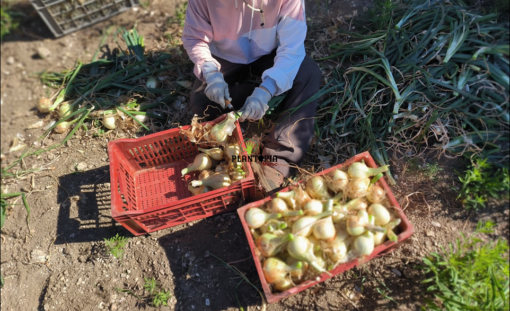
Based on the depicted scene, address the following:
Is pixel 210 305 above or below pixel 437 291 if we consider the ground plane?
above

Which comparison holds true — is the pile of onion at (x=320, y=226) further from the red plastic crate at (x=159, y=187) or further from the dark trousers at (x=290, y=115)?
the dark trousers at (x=290, y=115)

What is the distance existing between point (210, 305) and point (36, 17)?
11.9 feet

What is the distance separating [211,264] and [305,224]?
83cm

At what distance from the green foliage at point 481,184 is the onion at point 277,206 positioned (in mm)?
1130

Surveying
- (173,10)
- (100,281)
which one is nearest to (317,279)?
(100,281)

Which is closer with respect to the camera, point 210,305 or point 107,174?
point 210,305

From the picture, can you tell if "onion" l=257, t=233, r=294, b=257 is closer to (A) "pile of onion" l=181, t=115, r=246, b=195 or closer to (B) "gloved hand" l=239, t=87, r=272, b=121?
(A) "pile of onion" l=181, t=115, r=246, b=195

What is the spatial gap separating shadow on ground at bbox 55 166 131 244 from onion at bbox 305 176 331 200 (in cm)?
134

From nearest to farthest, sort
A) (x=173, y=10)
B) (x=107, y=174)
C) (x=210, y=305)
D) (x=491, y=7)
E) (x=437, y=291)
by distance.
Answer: (x=437, y=291) → (x=210, y=305) → (x=491, y=7) → (x=107, y=174) → (x=173, y=10)

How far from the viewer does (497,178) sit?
179 cm

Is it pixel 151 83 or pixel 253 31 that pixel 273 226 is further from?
pixel 151 83

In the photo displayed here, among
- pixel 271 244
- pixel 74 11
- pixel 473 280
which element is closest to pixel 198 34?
pixel 271 244

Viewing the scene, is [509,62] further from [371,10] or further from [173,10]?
[173,10]

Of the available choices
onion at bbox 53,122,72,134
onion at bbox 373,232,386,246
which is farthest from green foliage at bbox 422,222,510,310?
onion at bbox 53,122,72,134
